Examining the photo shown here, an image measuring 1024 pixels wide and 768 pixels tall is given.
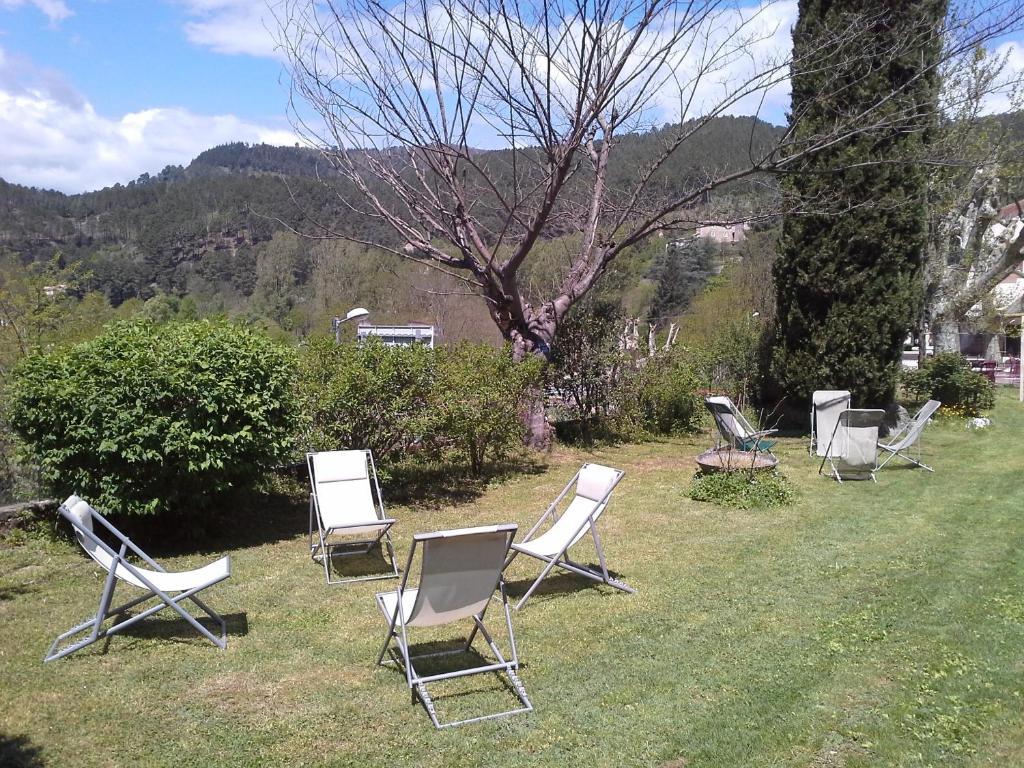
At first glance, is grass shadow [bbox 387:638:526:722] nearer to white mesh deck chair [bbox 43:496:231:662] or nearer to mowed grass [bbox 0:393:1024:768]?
mowed grass [bbox 0:393:1024:768]

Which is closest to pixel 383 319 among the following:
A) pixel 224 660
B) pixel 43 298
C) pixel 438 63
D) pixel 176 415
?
pixel 43 298

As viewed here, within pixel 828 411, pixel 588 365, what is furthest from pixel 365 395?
pixel 828 411

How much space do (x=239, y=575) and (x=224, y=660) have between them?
1692 millimetres

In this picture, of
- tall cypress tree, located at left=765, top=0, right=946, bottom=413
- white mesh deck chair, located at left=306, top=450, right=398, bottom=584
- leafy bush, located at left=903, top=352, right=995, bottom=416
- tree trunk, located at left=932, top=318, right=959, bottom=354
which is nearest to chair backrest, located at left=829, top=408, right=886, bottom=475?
tall cypress tree, located at left=765, top=0, right=946, bottom=413

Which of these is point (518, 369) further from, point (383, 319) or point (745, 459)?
point (383, 319)

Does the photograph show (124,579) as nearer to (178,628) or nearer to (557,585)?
(178,628)

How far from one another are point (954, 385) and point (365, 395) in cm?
1162

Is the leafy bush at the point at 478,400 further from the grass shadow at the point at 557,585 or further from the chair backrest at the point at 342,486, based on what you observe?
the grass shadow at the point at 557,585

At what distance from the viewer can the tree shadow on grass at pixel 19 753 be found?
3.36 meters

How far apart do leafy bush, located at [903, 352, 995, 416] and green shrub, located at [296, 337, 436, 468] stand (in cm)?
1070

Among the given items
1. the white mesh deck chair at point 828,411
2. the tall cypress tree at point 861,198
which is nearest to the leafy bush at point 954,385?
the tall cypress tree at point 861,198

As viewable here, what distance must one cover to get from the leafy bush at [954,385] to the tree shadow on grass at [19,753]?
49.4 ft

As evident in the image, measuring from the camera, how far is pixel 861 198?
1241cm

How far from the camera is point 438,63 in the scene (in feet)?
32.1
